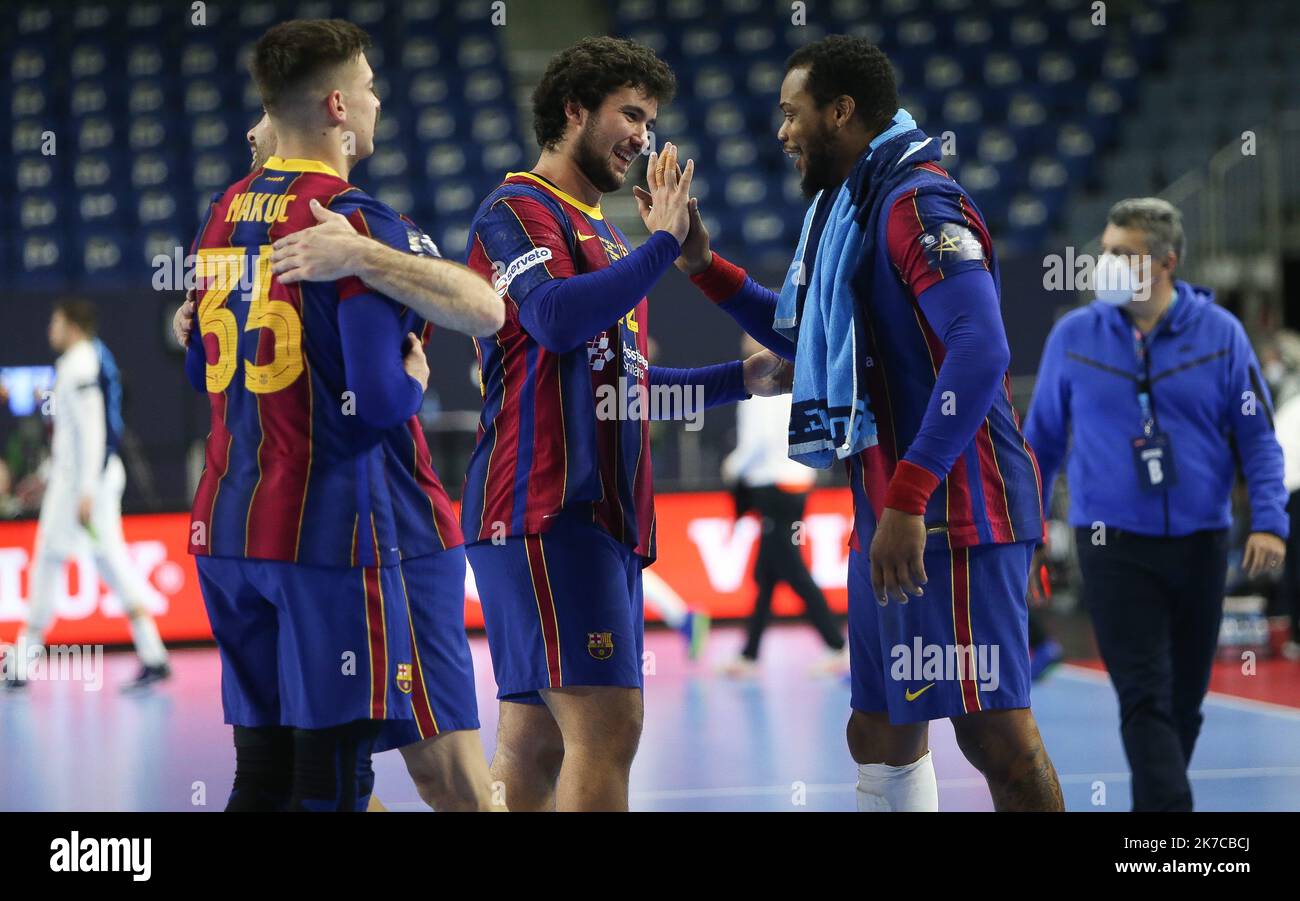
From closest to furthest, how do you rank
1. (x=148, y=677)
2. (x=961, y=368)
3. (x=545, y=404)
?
1. (x=961, y=368)
2. (x=545, y=404)
3. (x=148, y=677)

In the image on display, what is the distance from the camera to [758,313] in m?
3.63

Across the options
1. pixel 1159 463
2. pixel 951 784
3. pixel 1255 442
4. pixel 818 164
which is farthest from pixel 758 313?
pixel 951 784

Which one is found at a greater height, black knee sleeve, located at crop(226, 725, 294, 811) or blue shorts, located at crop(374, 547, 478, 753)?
blue shorts, located at crop(374, 547, 478, 753)

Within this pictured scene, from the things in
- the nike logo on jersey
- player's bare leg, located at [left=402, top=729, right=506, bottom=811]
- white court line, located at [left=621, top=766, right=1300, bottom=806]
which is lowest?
white court line, located at [left=621, top=766, right=1300, bottom=806]

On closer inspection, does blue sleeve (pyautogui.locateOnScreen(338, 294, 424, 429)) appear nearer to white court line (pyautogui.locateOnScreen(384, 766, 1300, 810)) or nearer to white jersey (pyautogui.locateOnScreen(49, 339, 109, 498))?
white court line (pyautogui.locateOnScreen(384, 766, 1300, 810))

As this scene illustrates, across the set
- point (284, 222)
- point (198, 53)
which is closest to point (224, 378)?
point (284, 222)

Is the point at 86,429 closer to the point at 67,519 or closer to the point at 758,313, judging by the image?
the point at 67,519

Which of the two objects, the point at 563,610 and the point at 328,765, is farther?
the point at 563,610

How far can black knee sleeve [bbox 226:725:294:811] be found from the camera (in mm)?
2807

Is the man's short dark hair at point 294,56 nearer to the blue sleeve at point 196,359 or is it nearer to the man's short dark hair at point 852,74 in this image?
the blue sleeve at point 196,359

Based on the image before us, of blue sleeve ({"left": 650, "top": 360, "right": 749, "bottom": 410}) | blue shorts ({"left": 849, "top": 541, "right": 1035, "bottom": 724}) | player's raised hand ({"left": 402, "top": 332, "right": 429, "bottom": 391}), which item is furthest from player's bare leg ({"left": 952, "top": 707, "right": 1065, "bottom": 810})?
player's raised hand ({"left": 402, "top": 332, "right": 429, "bottom": 391})

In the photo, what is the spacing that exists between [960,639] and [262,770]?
A: 4.81 feet

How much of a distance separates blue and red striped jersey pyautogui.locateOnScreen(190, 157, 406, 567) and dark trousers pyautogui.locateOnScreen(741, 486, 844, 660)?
5.99 m
